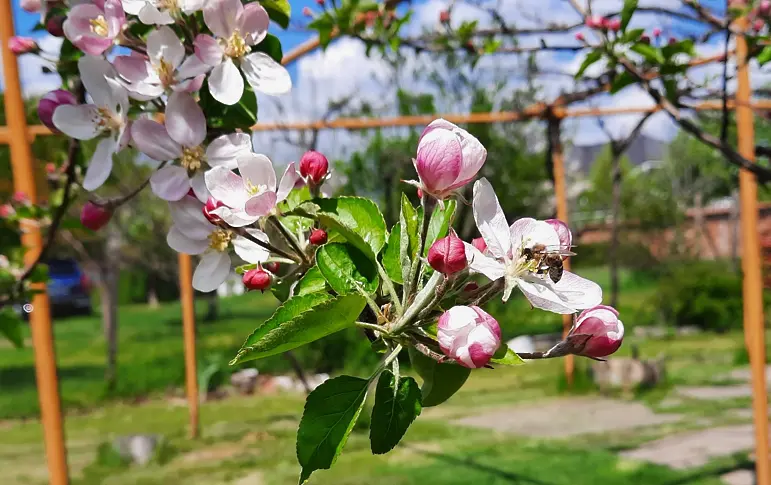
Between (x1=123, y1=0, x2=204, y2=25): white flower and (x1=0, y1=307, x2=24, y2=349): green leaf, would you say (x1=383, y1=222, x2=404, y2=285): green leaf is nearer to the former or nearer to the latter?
(x1=123, y1=0, x2=204, y2=25): white flower

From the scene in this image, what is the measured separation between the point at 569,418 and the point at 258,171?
176 inches

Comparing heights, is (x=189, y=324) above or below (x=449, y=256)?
below

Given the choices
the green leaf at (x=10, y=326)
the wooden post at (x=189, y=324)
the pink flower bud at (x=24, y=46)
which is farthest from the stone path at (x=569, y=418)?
the pink flower bud at (x=24, y=46)

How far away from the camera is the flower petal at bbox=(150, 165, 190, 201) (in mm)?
560

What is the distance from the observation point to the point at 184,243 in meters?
0.57

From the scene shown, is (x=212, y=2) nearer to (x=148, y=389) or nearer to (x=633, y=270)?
(x=148, y=389)

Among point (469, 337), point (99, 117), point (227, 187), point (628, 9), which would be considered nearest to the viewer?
point (469, 337)

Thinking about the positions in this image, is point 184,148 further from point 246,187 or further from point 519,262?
point 519,262

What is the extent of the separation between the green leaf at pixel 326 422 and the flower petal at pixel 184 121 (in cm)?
24

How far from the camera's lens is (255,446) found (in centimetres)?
398

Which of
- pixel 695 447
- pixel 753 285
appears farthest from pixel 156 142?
pixel 695 447

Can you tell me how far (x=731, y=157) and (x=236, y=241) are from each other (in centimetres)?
114

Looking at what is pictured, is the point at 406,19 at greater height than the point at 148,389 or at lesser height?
greater

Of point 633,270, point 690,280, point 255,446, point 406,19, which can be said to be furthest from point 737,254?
point 406,19
